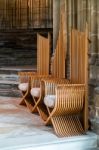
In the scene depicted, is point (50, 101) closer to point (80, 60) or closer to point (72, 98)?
point (72, 98)

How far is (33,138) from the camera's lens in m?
4.28

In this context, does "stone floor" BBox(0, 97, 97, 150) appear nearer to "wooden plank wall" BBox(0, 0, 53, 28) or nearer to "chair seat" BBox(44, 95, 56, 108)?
"chair seat" BBox(44, 95, 56, 108)

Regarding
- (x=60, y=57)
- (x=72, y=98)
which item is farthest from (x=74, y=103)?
(x=60, y=57)

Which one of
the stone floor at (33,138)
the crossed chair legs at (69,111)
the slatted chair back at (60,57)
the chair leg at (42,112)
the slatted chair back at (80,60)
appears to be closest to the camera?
the stone floor at (33,138)

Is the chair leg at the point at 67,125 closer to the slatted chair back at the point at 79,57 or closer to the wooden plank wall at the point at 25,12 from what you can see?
the slatted chair back at the point at 79,57

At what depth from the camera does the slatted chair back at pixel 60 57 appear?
586 centimetres

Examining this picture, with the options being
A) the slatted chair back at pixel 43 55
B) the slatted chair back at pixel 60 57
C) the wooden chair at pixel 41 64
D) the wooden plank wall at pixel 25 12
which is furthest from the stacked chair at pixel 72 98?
the wooden plank wall at pixel 25 12

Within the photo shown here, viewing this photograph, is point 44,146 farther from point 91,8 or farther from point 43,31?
point 43,31

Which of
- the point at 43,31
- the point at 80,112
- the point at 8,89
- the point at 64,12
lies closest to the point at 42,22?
the point at 43,31

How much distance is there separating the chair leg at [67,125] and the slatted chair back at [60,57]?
136 cm

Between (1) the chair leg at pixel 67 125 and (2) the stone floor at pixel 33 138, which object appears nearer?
(2) the stone floor at pixel 33 138

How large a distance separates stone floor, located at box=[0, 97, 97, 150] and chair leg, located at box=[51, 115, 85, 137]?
99mm

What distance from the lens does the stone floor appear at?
13.4ft

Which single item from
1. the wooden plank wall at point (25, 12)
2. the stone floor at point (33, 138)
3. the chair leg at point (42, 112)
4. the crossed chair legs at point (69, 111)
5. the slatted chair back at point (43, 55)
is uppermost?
the wooden plank wall at point (25, 12)
